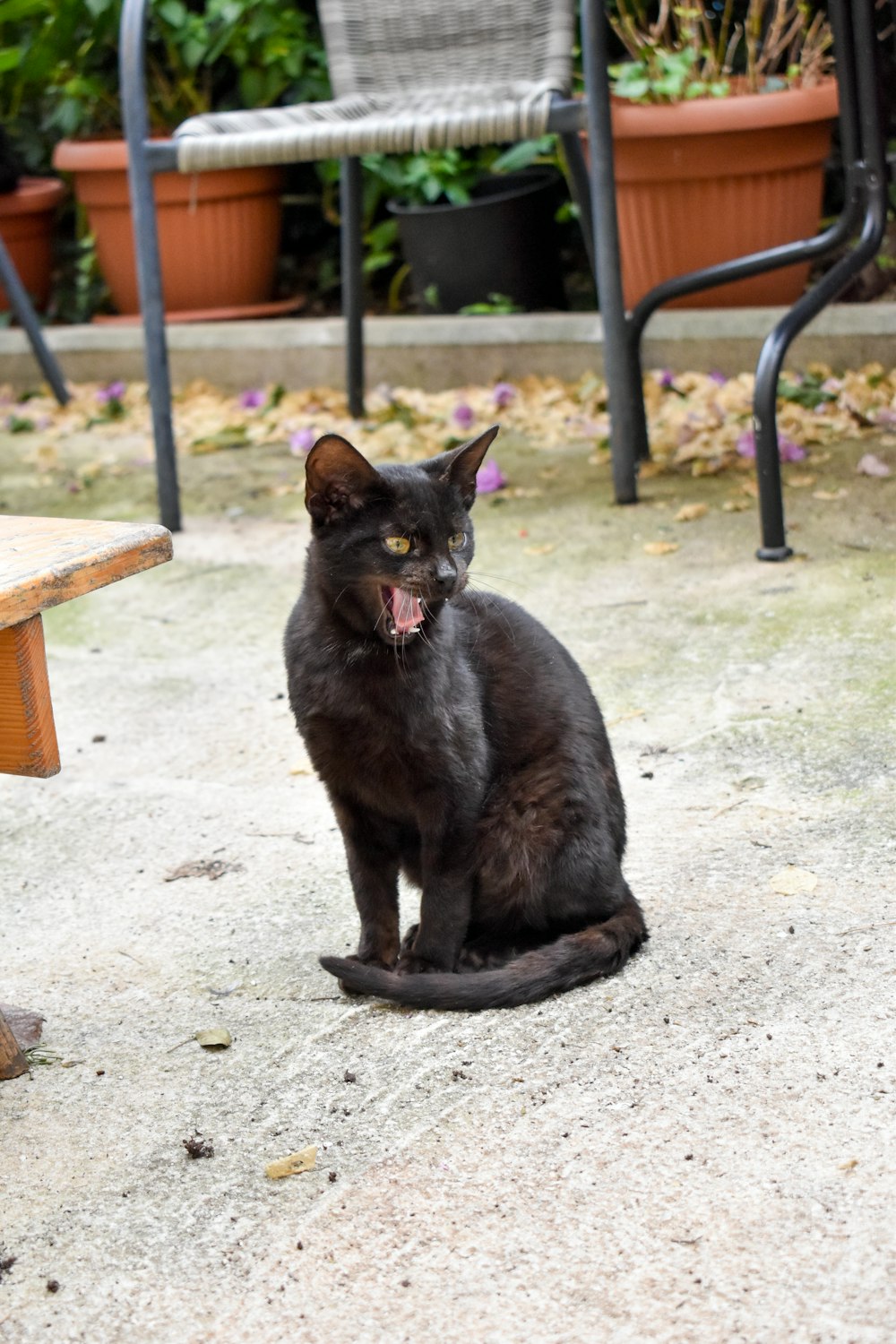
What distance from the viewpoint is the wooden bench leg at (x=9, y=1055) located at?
158 cm

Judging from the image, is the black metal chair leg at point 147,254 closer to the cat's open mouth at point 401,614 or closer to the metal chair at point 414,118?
the metal chair at point 414,118

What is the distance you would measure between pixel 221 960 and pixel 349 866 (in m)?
0.20

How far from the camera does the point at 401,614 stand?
1677 millimetres

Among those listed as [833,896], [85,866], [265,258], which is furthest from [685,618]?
[265,258]

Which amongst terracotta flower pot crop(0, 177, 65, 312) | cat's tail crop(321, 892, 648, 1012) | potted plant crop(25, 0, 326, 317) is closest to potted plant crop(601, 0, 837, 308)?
potted plant crop(25, 0, 326, 317)

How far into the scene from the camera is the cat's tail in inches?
65.2

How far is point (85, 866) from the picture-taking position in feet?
7.03

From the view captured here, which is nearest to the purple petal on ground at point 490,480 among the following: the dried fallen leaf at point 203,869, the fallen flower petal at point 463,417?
the fallen flower petal at point 463,417

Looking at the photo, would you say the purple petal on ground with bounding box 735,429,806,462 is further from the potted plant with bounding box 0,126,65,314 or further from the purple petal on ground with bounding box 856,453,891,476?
the potted plant with bounding box 0,126,65,314

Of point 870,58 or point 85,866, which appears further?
point 870,58

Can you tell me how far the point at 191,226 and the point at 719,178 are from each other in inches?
79.0

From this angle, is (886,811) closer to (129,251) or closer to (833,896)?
(833,896)

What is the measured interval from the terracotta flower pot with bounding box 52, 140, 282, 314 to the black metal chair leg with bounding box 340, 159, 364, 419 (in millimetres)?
1008

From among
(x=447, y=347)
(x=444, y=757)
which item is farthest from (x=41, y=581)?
(x=447, y=347)
